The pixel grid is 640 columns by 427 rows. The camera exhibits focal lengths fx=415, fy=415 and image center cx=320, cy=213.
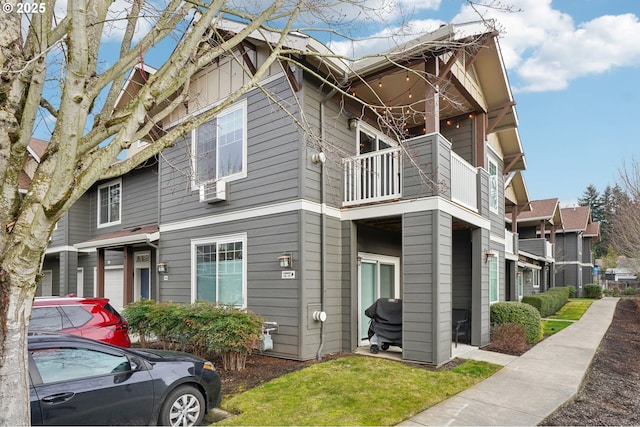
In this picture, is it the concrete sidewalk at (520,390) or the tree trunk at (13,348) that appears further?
the concrete sidewalk at (520,390)

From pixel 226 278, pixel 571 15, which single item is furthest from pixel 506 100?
pixel 226 278

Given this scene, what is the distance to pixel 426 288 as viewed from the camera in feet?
25.2

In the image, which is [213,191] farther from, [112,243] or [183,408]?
[183,408]

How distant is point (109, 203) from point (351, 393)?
13.3 meters

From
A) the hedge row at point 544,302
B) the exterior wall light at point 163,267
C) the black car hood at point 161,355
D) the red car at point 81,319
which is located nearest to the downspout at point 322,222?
the black car hood at point 161,355

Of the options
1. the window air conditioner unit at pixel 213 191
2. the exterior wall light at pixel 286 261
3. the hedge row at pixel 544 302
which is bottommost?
the hedge row at pixel 544 302

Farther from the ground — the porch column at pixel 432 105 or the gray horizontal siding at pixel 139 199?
the porch column at pixel 432 105

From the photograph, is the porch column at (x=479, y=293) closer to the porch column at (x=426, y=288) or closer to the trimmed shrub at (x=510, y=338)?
the trimmed shrub at (x=510, y=338)

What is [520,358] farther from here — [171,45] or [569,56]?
[569,56]

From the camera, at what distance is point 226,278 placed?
9.68m

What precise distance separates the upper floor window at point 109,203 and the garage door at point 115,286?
5.82ft

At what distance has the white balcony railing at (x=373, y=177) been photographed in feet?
27.6

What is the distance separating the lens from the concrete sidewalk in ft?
16.8

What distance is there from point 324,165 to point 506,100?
6000 mm
